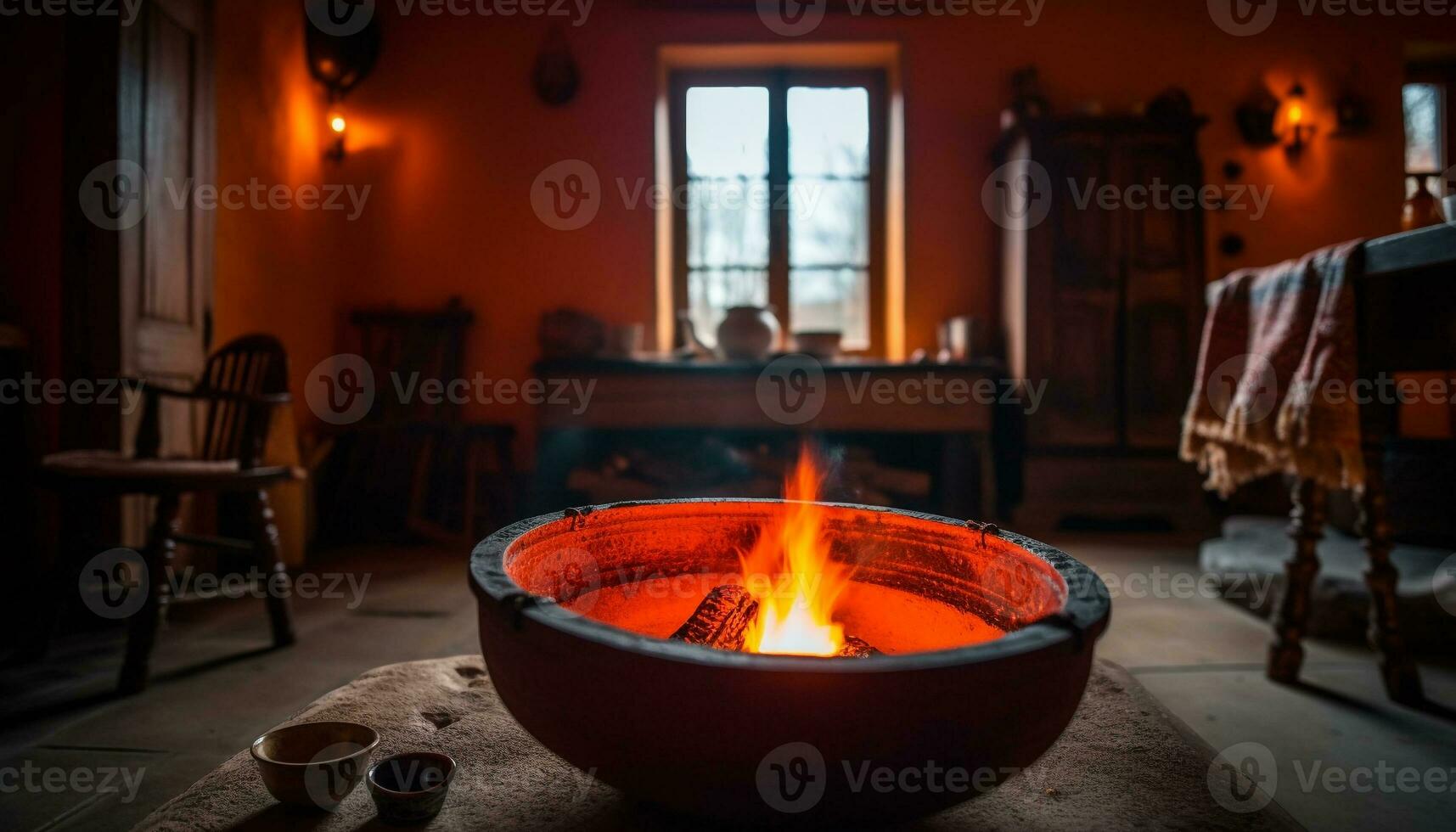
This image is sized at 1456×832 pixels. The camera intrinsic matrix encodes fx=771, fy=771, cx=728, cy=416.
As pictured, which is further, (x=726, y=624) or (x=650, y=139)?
(x=650, y=139)

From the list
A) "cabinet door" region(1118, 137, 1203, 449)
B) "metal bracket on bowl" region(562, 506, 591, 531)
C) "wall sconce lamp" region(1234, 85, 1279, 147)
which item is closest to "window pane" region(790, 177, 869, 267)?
"cabinet door" region(1118, 137, 1203, 449)

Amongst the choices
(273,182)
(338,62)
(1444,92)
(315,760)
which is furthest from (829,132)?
(315,760)

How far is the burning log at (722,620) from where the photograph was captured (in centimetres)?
125

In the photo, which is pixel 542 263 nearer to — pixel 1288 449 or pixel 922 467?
pixel 922 467

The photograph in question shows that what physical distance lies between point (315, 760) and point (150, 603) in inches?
47.0

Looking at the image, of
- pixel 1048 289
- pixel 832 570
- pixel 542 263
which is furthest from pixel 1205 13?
pixel 832 570

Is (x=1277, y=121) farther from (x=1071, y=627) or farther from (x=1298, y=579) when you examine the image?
(x=1071, y=627)

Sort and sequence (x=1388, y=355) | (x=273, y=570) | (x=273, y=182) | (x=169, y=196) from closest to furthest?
1. (x=1388, y=355)
2. (x=273, y=570)
3. (x=169, y=196)
4. (x=273, y=182)

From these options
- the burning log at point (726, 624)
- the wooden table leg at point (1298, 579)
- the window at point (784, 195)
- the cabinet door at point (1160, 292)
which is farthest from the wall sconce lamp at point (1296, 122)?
the burning log at point (726, 624)

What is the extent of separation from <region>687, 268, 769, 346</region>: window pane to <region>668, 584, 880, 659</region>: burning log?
3734 millimetres

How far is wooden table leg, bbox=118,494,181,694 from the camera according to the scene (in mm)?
1948

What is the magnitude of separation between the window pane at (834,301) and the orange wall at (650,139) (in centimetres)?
37

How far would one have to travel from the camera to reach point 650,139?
4.73 m

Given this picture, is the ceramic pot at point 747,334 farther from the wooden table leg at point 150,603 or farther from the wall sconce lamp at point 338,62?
the wooden table leg at point 150,603
